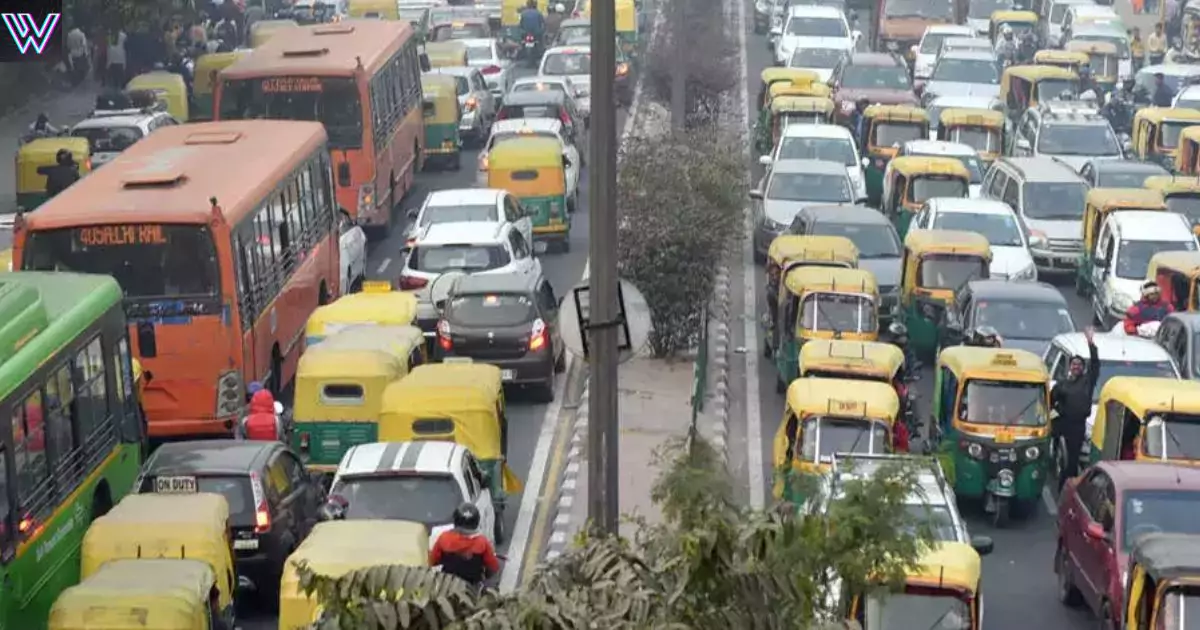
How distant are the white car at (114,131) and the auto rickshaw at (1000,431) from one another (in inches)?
755

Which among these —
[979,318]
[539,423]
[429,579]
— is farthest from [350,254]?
[429,579]

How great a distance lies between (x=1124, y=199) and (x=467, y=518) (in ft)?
55.2

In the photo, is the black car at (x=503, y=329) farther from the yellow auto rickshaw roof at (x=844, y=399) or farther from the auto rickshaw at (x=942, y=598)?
the auto rickshaw at (x=942, y=598)

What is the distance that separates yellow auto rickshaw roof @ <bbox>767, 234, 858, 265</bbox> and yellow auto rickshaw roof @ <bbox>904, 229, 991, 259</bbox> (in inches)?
28.9

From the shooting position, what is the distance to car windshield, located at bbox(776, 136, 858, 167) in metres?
36.8

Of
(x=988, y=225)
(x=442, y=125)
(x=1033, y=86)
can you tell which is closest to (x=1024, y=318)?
(x=988, y=225)

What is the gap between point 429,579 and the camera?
8641 mm

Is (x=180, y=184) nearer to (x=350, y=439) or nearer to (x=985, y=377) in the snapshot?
(x=350, y=439)

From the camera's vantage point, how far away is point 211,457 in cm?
1889

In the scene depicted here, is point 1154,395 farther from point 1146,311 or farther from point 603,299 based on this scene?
point 603,299

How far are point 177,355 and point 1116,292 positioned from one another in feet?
40.7

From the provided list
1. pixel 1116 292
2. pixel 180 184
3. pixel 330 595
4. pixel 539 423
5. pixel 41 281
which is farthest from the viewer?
pixel 1116 292

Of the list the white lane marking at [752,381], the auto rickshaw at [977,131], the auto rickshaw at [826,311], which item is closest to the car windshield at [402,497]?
the white lane marking at [752,381]

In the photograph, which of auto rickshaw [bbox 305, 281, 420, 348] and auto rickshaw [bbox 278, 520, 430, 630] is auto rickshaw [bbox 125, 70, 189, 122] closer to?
auto rickshaw [bbox 305, 281, 420, 348]
